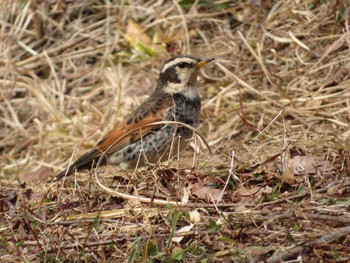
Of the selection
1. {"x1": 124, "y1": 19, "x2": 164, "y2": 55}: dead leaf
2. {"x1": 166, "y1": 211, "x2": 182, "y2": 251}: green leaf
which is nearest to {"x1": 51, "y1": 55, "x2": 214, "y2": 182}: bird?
{"x1": 124, "y1": 19, "x2": 164, "y2": 55}: dead leaf

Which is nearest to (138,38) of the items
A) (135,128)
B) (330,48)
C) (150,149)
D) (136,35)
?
(136,35)

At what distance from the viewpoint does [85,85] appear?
393 inches

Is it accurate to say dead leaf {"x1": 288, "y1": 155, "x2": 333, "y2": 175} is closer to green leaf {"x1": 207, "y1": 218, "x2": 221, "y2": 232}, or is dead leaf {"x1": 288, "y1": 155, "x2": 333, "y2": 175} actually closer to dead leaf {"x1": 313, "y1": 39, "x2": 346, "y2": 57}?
green leaf {"x1": 207, "y1": 218, "x2": 221, "y2": 232}

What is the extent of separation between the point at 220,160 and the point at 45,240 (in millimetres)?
1481

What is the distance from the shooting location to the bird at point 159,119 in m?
7.44

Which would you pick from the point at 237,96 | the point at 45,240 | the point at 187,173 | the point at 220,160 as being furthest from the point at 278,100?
the point at 45,240

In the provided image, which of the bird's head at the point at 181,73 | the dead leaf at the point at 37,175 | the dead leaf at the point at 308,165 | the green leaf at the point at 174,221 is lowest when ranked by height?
the dead leaf at the point at 37,175

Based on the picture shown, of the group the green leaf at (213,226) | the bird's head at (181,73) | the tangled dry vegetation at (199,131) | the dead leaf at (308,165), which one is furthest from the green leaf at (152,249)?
the bird's head at (181,73)

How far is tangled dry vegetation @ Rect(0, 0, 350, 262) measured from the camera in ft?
14.5

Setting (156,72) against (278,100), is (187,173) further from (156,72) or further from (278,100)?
(156,72)

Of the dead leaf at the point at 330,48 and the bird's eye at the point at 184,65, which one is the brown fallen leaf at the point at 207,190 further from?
the dead leaf at the point at 330,48

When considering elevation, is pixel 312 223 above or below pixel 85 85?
above

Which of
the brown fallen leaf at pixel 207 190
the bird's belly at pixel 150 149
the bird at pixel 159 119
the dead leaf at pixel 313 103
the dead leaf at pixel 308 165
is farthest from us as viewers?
the dead leaf at pixel 313 103

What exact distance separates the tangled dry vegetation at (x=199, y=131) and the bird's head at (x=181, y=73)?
2.34 ft
